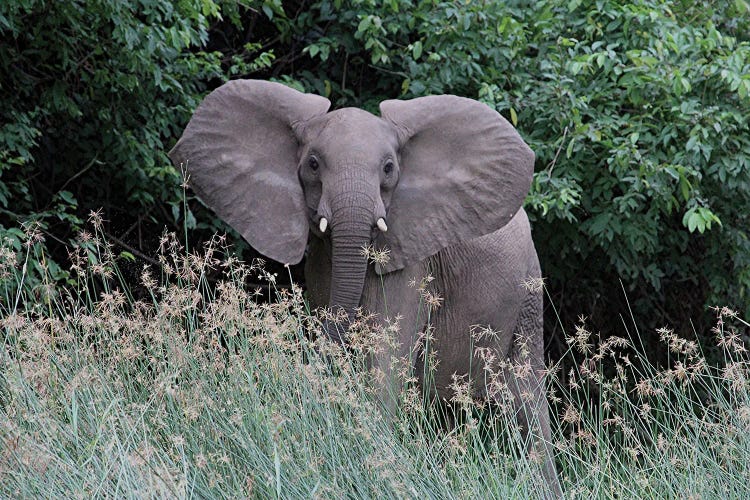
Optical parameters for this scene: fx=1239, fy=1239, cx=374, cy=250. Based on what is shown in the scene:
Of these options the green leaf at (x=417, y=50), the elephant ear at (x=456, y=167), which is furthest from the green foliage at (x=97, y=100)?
the elephant ear at (x=456, y=167)

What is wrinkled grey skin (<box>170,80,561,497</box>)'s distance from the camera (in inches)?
205

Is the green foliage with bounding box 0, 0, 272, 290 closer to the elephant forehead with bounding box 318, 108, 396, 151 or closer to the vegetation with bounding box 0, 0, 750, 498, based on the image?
the vegetation with bounding box 0, 0, 750, 498

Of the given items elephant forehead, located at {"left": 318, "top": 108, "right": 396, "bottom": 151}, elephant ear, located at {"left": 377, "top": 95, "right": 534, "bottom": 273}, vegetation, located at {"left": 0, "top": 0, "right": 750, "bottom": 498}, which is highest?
elephant forehead, located at {"left": 318, "top": 108, "right": 396, "bottom": 151}

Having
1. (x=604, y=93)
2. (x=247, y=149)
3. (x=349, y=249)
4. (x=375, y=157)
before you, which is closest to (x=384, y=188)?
(x=375, y=157)

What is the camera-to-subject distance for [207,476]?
11.8 feet

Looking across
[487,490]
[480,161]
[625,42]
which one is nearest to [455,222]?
[480,161]

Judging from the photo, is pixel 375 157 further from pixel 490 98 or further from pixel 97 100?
pixel 97 100

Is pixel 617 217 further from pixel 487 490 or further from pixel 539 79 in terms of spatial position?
pixel 487 490

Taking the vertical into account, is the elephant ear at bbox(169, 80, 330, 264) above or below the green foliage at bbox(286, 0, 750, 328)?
above

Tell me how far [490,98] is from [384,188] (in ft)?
8.26

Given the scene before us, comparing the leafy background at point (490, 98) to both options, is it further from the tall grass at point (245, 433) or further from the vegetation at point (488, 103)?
the tall grass at point (245, 433)

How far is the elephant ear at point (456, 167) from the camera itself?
5.52m

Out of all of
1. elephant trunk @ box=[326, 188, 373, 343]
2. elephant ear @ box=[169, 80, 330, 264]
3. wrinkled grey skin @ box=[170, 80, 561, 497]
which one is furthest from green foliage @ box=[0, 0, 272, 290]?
elephant trunk @ box=[326, 188, 373, 343]

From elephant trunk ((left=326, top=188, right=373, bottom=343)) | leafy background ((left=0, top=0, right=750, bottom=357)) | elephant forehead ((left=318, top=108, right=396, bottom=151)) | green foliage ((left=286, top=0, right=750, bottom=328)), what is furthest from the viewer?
green foliage ((left=286, top=0, right=750, bottom=328))
